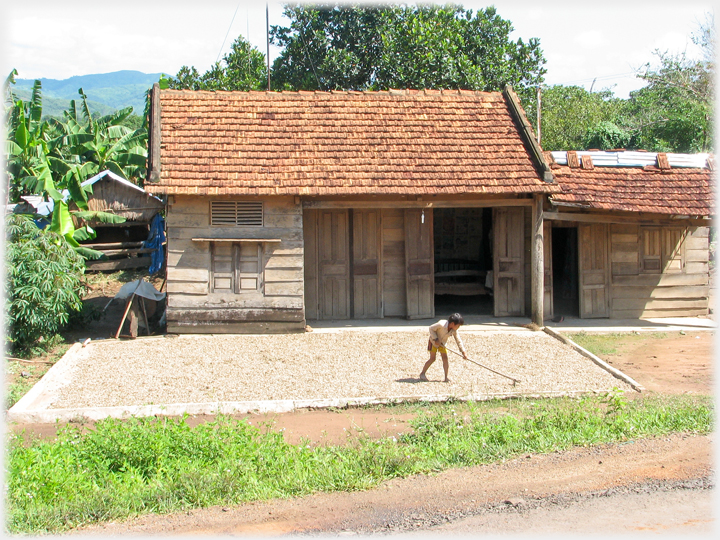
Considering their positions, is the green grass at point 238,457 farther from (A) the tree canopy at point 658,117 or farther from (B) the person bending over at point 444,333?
(A) the tree canopy at point 658,117

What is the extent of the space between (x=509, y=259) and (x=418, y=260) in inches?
80.5

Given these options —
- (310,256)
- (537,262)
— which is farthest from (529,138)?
(310,256)

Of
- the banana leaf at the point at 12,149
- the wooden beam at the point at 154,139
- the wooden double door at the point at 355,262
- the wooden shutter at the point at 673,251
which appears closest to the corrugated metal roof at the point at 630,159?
the wooden shutter at the point at 673,251

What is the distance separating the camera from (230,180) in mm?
12734

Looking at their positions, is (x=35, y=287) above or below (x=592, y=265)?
below

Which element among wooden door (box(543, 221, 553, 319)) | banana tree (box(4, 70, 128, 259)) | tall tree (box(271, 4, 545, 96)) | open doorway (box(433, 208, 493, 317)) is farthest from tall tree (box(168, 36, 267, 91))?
wooden door (box(543, 221, 553, 319))

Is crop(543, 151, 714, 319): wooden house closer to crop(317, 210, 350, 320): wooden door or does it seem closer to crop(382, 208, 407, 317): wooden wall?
crop(382, 208, 407, 317): wooden wall

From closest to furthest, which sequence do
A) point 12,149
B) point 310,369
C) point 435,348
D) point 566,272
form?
point 435,348 < point 310,369 < point 566,272 < point 12,149

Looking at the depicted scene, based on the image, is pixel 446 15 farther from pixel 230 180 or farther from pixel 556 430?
pixel 556 430

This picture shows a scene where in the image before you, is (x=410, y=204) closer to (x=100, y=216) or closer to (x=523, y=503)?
(x=523, y=503)

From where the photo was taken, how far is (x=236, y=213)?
42.8ft

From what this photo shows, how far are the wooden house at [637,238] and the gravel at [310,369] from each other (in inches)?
103

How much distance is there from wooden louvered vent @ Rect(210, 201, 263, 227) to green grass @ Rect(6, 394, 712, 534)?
→ 5.38 metres

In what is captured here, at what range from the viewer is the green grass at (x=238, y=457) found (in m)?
6.05
